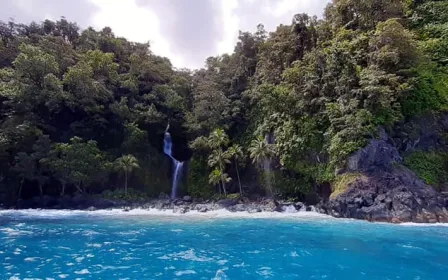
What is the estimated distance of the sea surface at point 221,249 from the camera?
1170cm

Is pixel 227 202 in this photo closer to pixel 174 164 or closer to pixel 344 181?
pixel 174 164

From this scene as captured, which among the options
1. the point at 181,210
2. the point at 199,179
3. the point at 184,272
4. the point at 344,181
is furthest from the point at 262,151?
the point at 184,272

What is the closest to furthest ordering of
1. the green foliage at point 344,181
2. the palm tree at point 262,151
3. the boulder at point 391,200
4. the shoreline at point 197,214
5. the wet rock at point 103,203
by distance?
the boulder at point 391,200
the shoreline at point 197,214
the green foliage at point 344,181
the palm tree at point 262,151
the wet rock at point 103,203

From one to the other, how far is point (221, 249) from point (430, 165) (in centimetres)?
2183

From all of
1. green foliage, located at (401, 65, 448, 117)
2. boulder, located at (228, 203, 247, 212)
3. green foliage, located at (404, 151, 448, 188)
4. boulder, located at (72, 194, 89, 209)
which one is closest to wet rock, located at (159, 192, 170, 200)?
boulder, located at (72, 194, 89, 209)

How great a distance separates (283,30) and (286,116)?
13.5 meters

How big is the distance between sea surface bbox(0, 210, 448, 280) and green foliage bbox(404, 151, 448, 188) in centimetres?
651

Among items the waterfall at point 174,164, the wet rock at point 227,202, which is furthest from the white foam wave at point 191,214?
the waterfall at point 174,164

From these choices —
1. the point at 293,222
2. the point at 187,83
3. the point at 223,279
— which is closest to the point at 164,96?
the point at 187,83

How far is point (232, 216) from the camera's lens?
28656 millimetres

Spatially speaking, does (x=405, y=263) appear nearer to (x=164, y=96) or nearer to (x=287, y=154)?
(x=287, y=154)

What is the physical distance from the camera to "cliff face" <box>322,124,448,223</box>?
2375cm

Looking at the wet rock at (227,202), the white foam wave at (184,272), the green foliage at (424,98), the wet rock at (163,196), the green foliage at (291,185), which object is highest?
the green foliage at (424,98)

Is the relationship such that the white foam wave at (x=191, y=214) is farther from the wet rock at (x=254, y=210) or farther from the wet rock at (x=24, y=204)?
the wet rock at (x=24, y=204)
